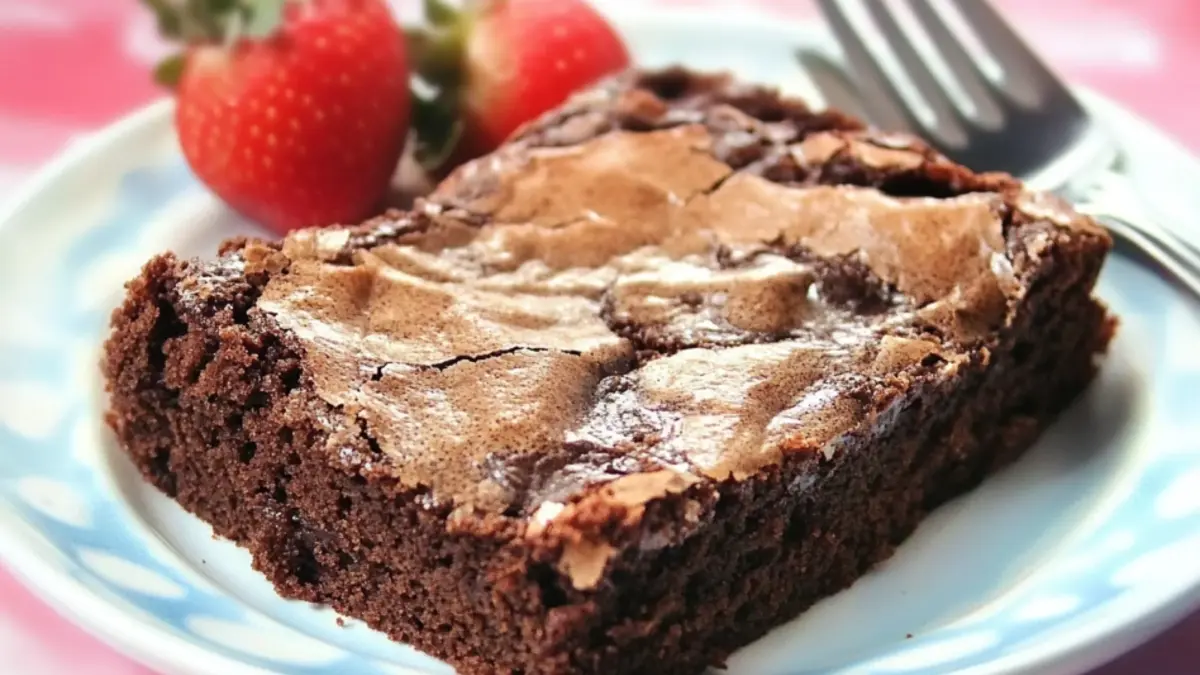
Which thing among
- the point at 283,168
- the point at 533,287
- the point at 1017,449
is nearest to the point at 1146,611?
the point at 1017,449

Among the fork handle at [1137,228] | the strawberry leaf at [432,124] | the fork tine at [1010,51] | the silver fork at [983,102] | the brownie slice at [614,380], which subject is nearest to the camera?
the brownie slice at [614,380]

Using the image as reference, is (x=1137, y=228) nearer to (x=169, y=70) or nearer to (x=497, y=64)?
(x=497, y=64)

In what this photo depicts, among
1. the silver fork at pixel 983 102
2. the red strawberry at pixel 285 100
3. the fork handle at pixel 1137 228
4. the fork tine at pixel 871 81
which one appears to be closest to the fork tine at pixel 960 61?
the silver fork at pixel 983 102

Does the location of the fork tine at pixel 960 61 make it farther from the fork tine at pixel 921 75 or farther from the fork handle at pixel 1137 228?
the fork handle at pixel 1137 228

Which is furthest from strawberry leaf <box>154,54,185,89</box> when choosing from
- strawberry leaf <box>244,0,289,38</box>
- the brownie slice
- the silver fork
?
the silver fork

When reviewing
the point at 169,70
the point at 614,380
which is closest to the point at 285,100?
the point at 169,70

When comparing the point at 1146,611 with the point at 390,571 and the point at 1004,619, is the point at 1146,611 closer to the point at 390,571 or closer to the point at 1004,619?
the point at 1004,619

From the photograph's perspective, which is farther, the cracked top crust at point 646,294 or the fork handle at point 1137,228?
the fork handle at point 1137,228
